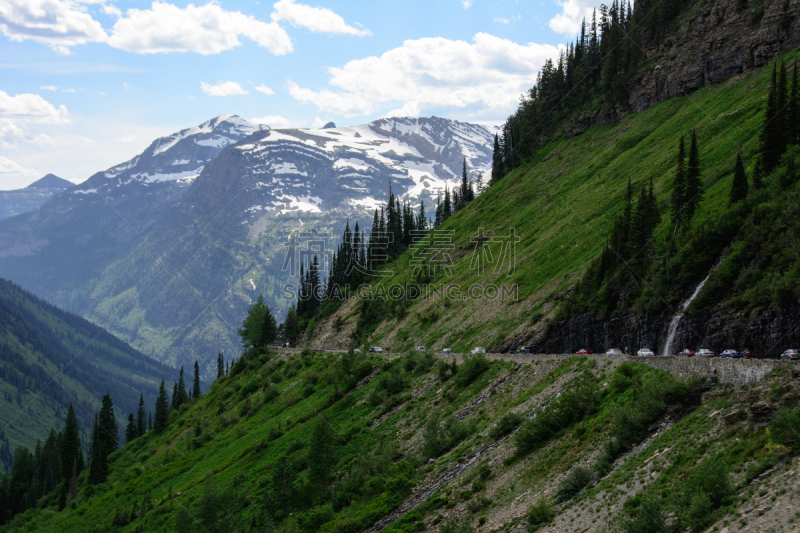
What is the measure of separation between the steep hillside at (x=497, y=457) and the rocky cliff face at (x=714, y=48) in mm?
75832

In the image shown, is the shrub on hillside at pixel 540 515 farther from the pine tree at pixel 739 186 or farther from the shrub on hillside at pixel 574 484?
the pine tree at pixel 739 186

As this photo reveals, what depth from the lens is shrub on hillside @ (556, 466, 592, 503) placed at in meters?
22.8

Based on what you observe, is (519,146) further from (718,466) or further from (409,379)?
(718,466)

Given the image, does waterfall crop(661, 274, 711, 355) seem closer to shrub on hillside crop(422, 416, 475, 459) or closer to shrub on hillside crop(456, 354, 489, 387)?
shrub on hillside crop(456, 354, 489, 387)

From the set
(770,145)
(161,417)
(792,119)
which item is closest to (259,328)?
(161,417)

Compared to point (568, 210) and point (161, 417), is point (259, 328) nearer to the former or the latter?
point (161, 417)

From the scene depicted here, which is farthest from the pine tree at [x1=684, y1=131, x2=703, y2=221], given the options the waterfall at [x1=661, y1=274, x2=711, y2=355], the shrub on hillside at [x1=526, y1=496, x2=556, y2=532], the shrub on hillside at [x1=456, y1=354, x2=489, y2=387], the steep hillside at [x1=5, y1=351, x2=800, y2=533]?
the shrub on hillside at [x1=526, y1=496, x2=556, y2=532]

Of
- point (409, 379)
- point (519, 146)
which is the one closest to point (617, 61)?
point (519, 146)

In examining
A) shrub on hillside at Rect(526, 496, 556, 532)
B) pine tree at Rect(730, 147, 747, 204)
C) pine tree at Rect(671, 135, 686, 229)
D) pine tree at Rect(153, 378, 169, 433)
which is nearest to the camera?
shrub on hillside at Rect(526, 496, 556, 532)

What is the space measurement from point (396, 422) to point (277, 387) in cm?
3702

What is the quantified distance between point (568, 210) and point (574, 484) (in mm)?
70738

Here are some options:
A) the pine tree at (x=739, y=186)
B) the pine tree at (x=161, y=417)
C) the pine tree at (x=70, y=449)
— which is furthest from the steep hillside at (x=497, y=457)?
the pine tree at (x=70, y=449)

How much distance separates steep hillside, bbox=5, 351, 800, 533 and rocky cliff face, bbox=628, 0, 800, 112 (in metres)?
75.8

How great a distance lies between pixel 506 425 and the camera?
104ft
